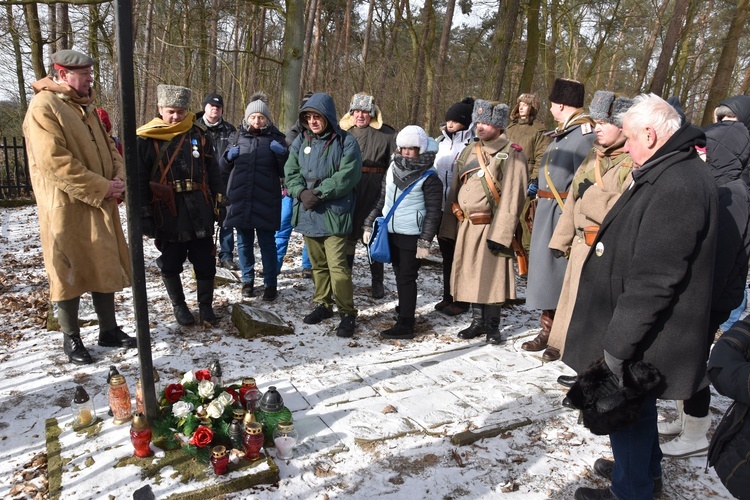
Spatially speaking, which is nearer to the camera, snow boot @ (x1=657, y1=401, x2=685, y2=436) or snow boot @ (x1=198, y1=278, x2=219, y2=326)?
snow boot @ (x1=657, y1=401, x2=685, y2=436)

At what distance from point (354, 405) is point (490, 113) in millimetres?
2534

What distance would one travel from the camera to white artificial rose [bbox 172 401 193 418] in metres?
2.78

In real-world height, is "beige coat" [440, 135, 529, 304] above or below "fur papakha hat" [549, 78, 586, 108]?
below

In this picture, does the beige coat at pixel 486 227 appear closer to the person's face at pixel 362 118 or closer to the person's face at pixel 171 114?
the person's face at pixel 362 118

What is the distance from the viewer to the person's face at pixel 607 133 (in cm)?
345

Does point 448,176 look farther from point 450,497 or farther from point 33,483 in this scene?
point 33,483

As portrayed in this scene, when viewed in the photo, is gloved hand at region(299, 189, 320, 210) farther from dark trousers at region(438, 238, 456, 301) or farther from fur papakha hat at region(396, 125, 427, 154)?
dark trousers at region(438, 238, 456, 301)

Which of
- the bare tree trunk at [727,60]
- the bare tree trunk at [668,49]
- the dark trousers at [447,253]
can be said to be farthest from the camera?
the bare tree trunk at [727,60]

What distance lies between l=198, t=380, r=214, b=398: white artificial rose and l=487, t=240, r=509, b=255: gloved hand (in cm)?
254

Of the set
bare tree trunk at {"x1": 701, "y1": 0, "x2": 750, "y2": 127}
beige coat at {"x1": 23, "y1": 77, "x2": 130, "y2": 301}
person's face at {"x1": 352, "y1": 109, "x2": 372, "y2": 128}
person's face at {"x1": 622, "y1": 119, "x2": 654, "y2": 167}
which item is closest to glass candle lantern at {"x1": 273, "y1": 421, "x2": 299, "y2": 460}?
beige coat at {"x1": 23, "y1": 77, "x2": 130, "y2": 301}

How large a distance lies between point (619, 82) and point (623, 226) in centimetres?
2874

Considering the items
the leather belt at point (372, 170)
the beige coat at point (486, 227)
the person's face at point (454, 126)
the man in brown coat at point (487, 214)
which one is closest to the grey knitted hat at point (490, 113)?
the man in brown coat at point (487, 214)

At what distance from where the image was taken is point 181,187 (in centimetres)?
423

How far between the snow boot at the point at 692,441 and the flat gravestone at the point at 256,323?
299cm
